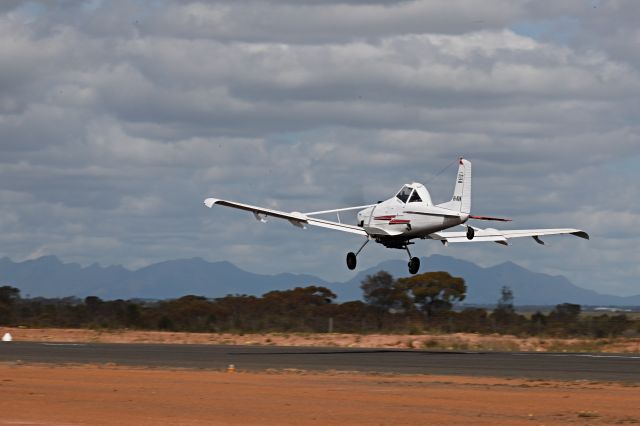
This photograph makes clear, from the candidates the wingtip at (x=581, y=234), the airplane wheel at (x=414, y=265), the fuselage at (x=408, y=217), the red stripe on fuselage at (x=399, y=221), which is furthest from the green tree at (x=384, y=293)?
the red stripe on fuselage at (x=399, y=221)

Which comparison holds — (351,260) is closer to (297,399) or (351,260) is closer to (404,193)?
(404,193)

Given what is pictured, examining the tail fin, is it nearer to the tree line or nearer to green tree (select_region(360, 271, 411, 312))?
the tree line

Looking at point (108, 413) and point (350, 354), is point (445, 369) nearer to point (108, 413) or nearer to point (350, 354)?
point (350, 354)

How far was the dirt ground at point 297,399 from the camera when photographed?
91.7 feet

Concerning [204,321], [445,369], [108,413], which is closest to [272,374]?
[445,369]

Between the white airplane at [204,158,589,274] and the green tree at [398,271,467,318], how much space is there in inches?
2118

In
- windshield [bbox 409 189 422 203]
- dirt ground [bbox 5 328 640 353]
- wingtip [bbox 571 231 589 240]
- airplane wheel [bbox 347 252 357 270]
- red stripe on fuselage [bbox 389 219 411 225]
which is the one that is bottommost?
dirt ground [bbox 5 328 640 353]

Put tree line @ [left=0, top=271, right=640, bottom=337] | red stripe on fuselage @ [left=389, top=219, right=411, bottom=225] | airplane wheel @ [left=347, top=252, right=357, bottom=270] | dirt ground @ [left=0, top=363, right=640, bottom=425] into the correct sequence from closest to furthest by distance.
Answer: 1. dirt ground @ [left=0, top=363, right=640, bottom=425]
2. red stripe on fuselage @ [left=389, top=219, right=411, bottom=225]
3. airplane wheel @ [left=347, top=252, right=357, bottom=270]
4. tree line @ [left=0, top=271, right=640, bottom=337]

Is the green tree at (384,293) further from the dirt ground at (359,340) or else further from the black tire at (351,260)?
the black tire at (351,260)

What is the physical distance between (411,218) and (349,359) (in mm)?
6538

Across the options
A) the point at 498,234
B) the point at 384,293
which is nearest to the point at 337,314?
the point at 384,293

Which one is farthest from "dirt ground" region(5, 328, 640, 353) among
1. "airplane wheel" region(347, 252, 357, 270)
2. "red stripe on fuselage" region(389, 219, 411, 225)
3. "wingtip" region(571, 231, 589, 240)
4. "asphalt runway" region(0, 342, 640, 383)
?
"red stripe on fuselage" region(389, 219, 411, 225)

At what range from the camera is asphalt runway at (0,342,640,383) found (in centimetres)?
4172

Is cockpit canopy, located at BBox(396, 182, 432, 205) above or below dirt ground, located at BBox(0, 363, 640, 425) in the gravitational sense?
above
